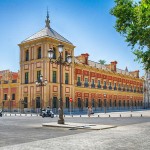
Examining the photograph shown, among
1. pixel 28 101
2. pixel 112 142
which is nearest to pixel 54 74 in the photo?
pixel 28 101

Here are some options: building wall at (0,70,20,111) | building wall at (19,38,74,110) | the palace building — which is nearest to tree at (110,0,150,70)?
the palace building

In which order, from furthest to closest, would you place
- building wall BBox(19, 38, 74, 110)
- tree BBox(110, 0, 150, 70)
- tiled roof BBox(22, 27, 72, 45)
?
tiled roof BBox(22, 27, 72, 45) < building wall BBox(19, 38, 74, 110) < tree BBox(110, 0, 150, 70)

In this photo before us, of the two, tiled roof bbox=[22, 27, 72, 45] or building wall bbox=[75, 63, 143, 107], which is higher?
tiled roof bbox=[22, 27, 72, 45]

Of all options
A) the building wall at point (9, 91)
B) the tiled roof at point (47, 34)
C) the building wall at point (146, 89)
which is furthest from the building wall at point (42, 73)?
the building wall at point (146, 89)

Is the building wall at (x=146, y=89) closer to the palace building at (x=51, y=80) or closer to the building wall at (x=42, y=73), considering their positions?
the palace building at (x=51, y=80)

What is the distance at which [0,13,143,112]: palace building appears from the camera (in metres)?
39.2

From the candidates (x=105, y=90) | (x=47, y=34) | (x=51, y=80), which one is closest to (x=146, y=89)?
(x=105, y=90)

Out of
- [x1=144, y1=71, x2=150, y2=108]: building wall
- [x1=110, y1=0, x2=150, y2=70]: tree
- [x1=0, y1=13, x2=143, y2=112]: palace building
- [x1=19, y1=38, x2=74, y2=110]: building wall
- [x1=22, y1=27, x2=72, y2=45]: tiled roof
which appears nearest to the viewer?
[x1=110, y1=0, x2=150, y2=70]: tree

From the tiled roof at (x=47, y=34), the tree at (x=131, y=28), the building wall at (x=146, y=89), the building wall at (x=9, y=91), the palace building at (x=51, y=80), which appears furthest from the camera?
the building wall at (x=146, y=89)

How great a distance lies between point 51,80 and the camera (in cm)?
3900

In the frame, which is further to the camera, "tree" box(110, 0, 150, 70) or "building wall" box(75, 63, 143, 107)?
"building wall" box(75, 63, 143, 107)

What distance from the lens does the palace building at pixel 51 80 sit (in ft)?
128

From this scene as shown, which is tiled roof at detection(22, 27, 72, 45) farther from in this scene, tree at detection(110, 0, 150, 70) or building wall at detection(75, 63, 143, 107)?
tree at detection(110, 0, 150, 70)

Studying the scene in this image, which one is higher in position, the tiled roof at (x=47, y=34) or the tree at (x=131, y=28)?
the tiled roof at (x=47, y=34)
